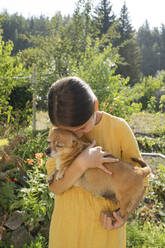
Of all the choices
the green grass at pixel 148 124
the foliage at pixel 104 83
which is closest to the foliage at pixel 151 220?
the foliage at pixel 104 83

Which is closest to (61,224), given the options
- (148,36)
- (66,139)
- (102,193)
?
(102,193)

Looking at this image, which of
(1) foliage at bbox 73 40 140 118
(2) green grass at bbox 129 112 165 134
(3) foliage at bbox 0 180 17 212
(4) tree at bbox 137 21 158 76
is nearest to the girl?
(3) foliage at bbox 0 180 17 212

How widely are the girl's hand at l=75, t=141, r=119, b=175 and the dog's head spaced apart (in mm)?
90

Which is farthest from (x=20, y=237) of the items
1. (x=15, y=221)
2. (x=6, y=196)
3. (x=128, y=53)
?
(x=128, y=53)

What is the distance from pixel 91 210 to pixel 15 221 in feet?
6.98

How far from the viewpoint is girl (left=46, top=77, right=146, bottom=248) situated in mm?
1437

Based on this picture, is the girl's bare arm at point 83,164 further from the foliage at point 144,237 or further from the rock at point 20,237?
the foliage at point 144,237

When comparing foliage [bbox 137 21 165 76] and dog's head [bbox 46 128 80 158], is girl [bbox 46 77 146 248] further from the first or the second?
foliage [bbox 137 21 165 76]

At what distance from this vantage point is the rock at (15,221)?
3158 millimetres

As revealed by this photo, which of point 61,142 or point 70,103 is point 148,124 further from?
point 70,103

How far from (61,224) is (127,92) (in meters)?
5.80

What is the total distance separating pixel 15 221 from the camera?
127 inches

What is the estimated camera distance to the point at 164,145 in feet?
21.8

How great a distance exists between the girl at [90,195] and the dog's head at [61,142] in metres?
0.05
